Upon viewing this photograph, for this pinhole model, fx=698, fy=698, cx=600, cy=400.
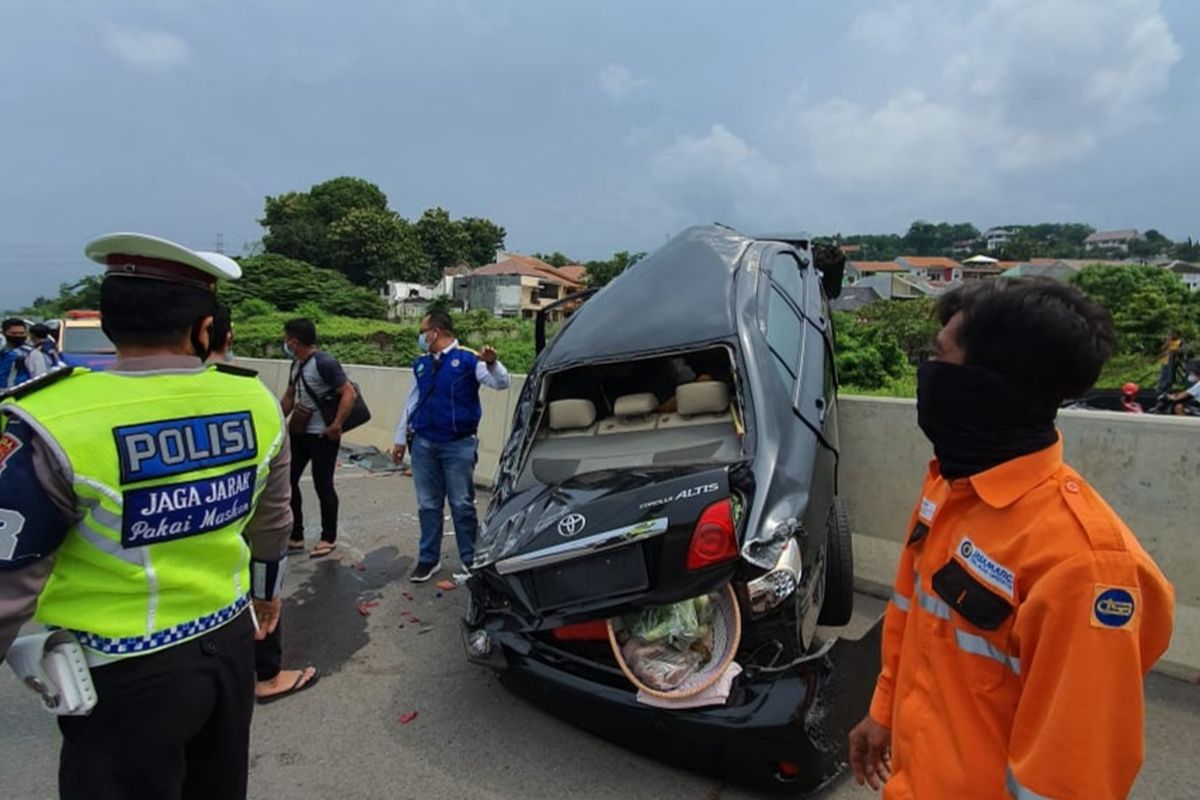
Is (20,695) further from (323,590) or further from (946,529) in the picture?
(946,529)

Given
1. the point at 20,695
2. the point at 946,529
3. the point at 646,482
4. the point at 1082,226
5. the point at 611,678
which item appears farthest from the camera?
the point at 1082,226

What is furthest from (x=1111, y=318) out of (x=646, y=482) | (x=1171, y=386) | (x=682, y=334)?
(x=1171, y=386)

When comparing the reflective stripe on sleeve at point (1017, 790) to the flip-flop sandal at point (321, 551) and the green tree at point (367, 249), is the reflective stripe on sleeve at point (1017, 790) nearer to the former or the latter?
the flip-flop sandal at point (321, 551)

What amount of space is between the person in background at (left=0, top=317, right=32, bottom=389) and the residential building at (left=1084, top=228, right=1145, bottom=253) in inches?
6484

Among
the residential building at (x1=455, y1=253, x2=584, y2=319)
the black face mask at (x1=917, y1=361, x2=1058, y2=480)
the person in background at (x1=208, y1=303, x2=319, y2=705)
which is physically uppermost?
the residential building at (x1=455, y1=253, x2=584, y2=319)

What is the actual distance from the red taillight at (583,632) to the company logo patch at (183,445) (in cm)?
141

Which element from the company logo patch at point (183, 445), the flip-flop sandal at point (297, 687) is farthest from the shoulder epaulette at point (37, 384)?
the flip-flop sandal at point (297, 687)

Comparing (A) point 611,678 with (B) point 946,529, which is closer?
(B) point 946,529

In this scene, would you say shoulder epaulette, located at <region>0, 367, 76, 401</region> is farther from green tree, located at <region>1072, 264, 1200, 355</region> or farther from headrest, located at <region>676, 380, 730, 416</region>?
green tree, located at <region>1072, 264, 1200, 355</region>

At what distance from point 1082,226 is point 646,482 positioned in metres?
191

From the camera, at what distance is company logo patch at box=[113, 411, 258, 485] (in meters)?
1.61

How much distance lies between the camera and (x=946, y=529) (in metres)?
1.42

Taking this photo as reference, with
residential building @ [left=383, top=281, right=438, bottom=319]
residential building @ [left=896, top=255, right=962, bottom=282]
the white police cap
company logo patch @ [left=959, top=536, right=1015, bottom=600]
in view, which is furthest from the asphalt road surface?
residential building @ [left=896, top=255, right=962, bottom=282]

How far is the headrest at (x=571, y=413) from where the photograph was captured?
3938mm
